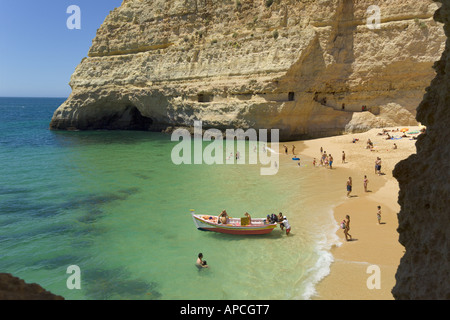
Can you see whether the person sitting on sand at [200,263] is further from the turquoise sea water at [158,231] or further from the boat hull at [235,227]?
the boat hull at [235,227]

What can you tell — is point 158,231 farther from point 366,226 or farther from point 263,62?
point 263,62

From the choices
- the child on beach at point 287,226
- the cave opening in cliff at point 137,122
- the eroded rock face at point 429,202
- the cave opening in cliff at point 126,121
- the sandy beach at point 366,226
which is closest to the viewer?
the eroded rock face at point 429,202

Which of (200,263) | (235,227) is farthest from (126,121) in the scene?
(200,263)

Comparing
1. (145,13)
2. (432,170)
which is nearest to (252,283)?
(432,170)

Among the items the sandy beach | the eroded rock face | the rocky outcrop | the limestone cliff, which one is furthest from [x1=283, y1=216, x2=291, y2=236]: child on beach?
the limestone cliff

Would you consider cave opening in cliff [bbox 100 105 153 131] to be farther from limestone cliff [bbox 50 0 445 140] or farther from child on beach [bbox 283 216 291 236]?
child on beach [bbox 283 216 291 236]

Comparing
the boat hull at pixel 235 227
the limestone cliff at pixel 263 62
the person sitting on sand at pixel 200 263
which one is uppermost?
the limestone cliff at pixel 263 62

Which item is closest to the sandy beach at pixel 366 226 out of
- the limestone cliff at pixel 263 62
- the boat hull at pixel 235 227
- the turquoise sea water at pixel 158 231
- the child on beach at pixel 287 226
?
the turquoise sea water at pixel 158 231
